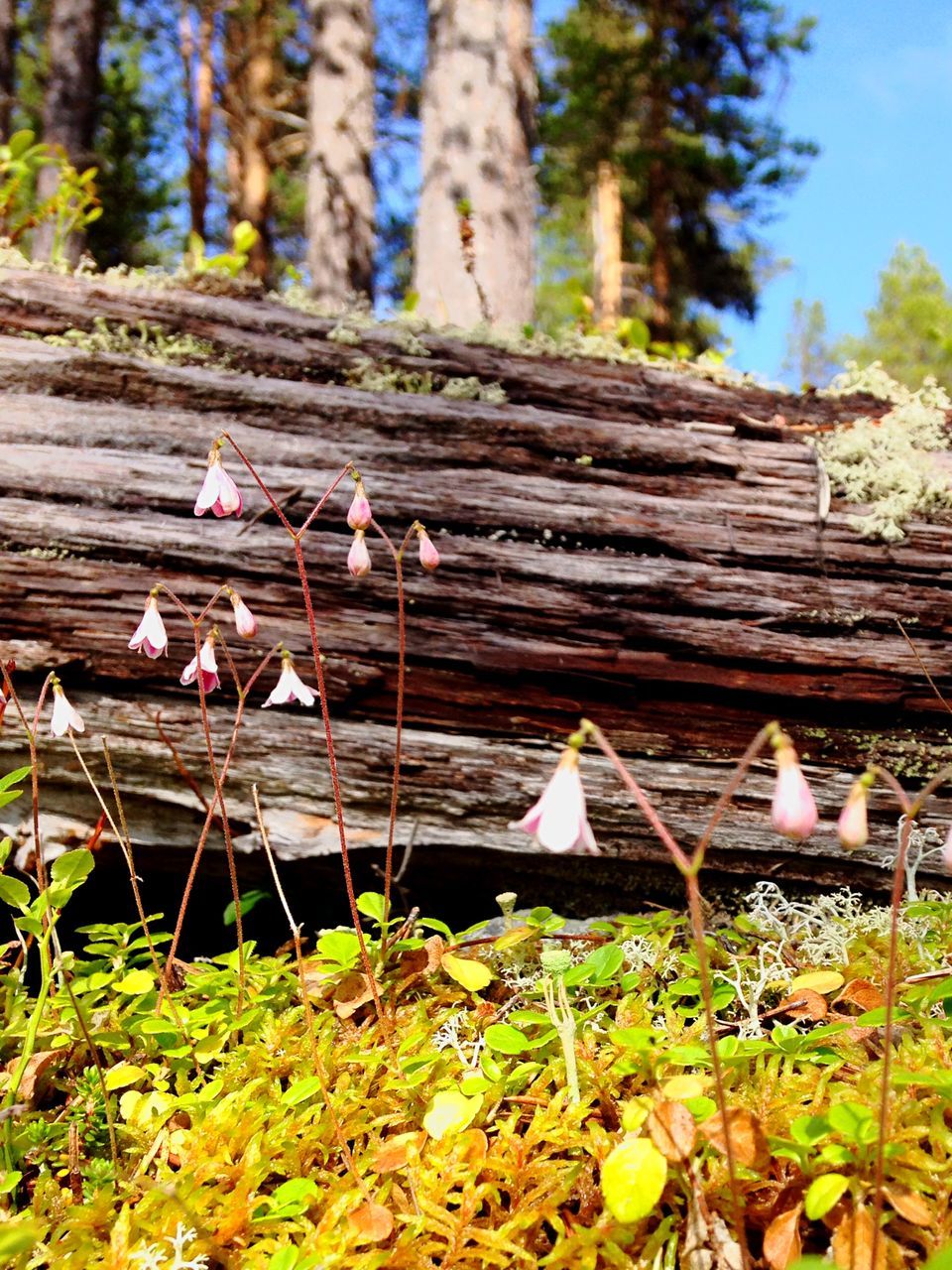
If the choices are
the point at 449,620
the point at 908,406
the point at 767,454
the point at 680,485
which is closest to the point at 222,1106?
the point at 449,620

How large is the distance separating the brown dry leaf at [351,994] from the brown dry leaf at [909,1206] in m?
1.12

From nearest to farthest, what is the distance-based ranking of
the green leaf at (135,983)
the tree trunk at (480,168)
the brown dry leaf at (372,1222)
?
the brown dry leaf at (372,1222), the green leaf at (135,983), the tree trunk at (480,168)

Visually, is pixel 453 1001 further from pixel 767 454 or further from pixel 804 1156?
pixel 767 454

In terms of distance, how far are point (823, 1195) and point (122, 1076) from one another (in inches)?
54.2

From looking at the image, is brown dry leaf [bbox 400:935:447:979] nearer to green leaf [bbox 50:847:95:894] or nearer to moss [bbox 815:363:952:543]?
green leaf [bbox 50:847:95:894]

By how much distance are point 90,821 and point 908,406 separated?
333 cm

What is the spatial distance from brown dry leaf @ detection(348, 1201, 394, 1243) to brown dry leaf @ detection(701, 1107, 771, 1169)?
57cm

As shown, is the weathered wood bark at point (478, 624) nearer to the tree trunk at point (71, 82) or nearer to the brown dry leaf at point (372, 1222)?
the brown dry leaf at point (372, 1222)

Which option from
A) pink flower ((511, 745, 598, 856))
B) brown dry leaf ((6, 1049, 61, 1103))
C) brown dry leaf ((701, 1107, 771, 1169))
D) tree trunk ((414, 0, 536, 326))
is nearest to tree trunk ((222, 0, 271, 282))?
tree trunk ((414, 0, 536, 326))

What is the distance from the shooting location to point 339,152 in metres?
8.20

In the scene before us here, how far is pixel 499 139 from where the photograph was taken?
546 cm

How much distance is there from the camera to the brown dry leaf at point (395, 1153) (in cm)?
145

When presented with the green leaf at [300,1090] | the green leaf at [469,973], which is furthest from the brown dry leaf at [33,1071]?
the green leaf at [469,973]

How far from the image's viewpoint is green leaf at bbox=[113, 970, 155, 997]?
1.90m
